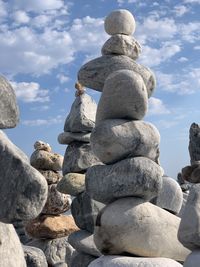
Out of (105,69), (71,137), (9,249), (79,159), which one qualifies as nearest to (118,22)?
(105,69)

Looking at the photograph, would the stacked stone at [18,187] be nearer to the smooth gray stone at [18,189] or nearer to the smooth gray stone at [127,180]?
the smooth gray stone at [18,189]

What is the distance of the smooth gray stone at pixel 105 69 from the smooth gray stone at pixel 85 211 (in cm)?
168

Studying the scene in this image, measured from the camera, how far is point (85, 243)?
6.71 m

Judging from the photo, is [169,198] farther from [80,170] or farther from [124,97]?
[124,97]

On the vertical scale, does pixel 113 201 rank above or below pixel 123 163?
below

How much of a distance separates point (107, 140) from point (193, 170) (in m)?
2.67

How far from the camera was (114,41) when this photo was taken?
21.2 feet

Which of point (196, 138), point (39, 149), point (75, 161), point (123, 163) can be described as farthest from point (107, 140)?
point (196, 138)

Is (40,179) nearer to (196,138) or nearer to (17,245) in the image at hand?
(17,245)

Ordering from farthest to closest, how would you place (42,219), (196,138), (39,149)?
(196,138) → (39,149) → (42,219)

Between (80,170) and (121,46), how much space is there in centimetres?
215

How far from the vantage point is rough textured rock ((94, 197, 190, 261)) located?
4.75m

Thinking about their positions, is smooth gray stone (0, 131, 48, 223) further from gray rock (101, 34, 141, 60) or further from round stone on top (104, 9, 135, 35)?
round stone on top (104, 9, 135, 35)

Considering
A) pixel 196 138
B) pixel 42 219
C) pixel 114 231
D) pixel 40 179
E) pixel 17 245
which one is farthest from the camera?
pixel 196 138
